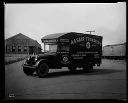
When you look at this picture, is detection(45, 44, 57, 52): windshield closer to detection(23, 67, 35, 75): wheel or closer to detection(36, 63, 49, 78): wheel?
detection(36, 63, 49, 78): wheel

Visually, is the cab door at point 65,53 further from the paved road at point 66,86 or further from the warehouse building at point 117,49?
the warehouse building at point 117,49

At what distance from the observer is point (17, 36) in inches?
181

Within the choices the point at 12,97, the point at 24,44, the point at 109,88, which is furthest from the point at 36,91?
the point at 109,88

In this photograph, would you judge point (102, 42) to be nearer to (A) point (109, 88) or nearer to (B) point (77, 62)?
(B) point (77, 62)

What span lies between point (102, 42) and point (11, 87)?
2.46m

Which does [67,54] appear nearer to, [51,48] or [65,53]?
[65,53]

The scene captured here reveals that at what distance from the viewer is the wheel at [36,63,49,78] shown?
17.1ft

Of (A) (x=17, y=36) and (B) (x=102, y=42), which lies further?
(B) (x=102, y=42)

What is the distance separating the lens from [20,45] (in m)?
4.80

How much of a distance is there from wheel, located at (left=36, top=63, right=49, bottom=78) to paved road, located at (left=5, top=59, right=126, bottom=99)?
1.23 ft

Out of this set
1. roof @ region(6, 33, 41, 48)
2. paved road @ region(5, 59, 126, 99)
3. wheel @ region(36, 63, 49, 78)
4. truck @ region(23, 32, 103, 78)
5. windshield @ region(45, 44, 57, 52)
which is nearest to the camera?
paved road @ region(5, 59, 126, 99)

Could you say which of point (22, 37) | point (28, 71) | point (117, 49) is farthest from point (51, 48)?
point (117, 49)

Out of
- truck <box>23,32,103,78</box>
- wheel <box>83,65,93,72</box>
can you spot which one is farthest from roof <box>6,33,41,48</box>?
wheel <box>83,65,93,72</box>

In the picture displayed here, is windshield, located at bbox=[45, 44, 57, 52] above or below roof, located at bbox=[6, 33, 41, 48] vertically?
below
